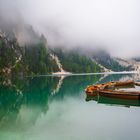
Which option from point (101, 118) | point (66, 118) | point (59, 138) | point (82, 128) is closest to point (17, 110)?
point (66, 118)

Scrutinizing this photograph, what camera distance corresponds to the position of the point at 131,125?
125ft

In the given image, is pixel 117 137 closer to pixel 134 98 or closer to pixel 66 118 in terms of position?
pixel 66 118

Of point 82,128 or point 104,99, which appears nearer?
point 82,128

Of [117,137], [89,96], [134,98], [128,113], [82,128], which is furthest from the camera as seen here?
[89,96]

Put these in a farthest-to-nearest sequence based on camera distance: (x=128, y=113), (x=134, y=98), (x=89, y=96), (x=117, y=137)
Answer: (x=89, y=96), (x=134, y=98), (x=128, y=113), (x=117, y=137)

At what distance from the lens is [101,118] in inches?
1736

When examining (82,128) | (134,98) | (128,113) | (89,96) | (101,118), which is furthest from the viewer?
(89,96)

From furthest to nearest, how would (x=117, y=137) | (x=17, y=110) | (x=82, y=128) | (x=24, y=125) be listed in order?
1. (x=17, y=110)
2. (x=24, y=125)
3. (x=82, y=128)
4. (x=117, y=137)

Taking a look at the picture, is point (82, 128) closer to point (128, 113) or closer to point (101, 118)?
point (101, 118)

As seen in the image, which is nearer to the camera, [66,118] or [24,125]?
[24,125]

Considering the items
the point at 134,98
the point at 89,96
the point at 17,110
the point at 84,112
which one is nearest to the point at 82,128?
the point at 84,112

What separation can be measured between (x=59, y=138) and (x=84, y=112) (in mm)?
18655

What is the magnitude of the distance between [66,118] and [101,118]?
4889 millimetres

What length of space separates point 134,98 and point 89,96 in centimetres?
1373
